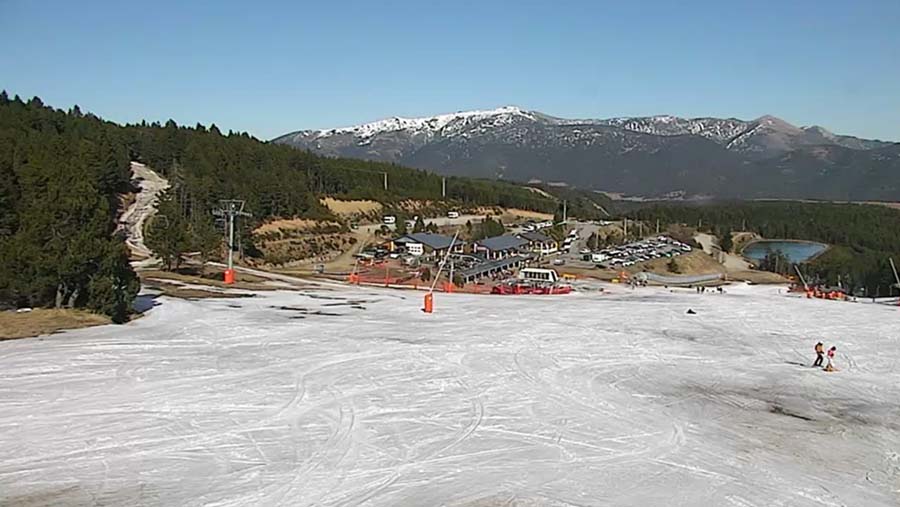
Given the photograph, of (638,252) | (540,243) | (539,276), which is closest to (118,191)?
(540,243)

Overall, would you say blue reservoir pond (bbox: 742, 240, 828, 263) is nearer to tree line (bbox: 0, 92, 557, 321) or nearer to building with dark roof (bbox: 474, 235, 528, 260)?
tree line (bbox: 0, 92, 557, 321)

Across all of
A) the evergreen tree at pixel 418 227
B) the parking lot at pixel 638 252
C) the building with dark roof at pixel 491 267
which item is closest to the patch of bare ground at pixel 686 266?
the parking lot at pixel 638 252

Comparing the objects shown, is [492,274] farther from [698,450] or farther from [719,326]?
[698,450]

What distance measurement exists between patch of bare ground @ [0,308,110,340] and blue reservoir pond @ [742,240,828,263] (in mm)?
97371

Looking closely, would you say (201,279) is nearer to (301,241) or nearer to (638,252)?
(301,241)

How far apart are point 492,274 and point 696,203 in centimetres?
7669

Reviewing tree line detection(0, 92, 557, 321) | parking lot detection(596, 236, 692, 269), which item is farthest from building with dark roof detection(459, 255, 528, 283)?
tree line detection(0, 92, 557, 321)

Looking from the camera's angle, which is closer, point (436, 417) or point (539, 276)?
point (436, 417)

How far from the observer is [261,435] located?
55.0 feet

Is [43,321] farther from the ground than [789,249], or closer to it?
closer to it

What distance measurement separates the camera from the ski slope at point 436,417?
45.9ft

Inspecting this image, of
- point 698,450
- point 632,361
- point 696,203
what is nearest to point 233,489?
point 698,450

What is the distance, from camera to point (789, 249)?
125312mm

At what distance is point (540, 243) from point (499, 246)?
12403mm
